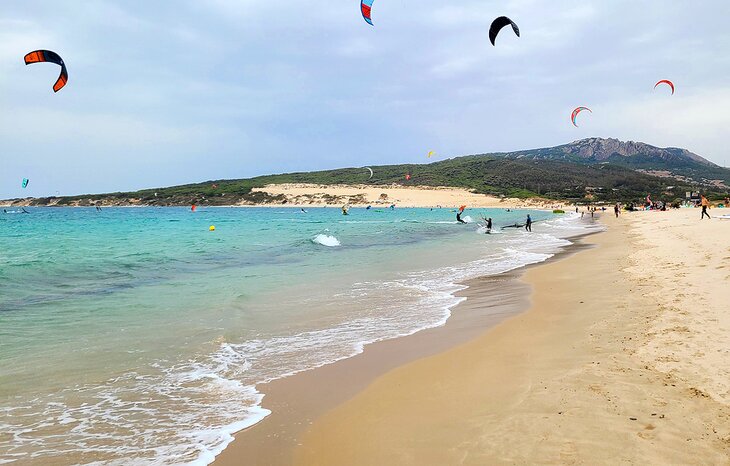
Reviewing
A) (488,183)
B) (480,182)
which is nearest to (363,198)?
(480,182)

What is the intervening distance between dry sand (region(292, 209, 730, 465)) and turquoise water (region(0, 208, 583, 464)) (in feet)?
3.87

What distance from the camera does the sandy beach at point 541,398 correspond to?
3504 millimetres

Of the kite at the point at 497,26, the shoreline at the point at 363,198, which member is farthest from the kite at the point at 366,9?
the shoreline at the point at 363,198

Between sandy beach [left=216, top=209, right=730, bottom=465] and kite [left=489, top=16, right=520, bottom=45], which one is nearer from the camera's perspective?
sandy beach [left=216, top=209, right=730, bottom=465]

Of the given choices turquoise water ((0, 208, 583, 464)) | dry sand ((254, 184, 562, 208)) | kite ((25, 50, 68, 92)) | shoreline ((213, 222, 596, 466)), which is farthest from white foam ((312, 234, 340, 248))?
dry sand ((254, 184, 562, 208))

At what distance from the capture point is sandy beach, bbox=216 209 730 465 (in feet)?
11.5

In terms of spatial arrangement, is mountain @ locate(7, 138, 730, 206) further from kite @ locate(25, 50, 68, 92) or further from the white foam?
kite @ locate(25, 50, 68, 92)

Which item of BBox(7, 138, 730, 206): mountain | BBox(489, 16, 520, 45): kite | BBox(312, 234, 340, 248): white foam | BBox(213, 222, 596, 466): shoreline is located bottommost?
BBox(312, 234, 340, 248): white foam

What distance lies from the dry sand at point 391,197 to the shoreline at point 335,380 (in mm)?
84434

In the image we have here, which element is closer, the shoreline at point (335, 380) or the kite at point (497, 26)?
the shoreline at point (335, 380)

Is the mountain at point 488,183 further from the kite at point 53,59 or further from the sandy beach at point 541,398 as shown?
the sandy beach at point 541,398

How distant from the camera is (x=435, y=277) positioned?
13742 millimetres

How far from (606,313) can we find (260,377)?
5393mm

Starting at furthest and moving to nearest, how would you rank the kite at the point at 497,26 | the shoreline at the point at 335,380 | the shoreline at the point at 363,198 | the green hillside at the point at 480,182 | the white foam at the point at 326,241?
the green hillside at the point at 480,182 < the shoreline at the point at 363,198 < the white foam at the point at 326,241 < the kite at the point at 497,26 < the shoreline at the point at 335,380
